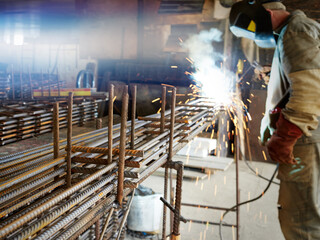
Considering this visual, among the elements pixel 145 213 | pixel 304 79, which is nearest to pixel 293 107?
pixel 304 79

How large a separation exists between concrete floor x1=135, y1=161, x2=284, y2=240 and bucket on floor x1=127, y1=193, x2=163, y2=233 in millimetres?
397

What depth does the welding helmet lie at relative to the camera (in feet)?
7.27

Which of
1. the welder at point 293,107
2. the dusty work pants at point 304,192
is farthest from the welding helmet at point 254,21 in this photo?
the dusty work pants at point 304,192

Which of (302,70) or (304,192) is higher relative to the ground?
(302,70)

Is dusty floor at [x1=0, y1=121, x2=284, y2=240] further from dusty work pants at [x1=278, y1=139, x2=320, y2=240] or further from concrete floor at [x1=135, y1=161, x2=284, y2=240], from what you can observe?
dusty work pants at [x1=278, y1=139, x2=320, y2=240]

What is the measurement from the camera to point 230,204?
4.76 m

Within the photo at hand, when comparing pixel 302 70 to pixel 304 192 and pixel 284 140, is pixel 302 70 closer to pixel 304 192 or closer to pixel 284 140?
pixel 284 140

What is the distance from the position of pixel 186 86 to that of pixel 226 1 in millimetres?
1877

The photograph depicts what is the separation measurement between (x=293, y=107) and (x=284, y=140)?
0.72ft

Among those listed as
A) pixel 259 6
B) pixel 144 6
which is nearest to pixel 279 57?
pixel 259 6

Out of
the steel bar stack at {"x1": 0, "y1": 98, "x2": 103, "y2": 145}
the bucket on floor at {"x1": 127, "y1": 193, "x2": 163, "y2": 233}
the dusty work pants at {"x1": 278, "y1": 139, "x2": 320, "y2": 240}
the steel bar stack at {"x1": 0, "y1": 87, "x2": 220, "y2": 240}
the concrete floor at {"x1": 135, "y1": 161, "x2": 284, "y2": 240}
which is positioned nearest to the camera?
the steel bar stack at {"x1": 0, "y1": 87, "x2": 220, "y2": 240}

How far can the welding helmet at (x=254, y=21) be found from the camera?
2.22 m

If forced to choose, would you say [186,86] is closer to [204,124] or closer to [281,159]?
[204,124]

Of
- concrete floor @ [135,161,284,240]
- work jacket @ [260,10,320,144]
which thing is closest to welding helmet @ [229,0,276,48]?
work jacket @ [260,10,320,144]
